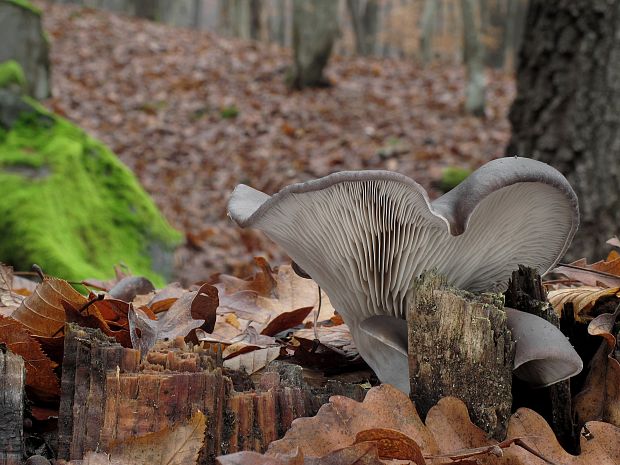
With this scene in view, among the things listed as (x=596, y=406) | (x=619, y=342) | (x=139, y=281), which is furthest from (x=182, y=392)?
(x=139, y=281)

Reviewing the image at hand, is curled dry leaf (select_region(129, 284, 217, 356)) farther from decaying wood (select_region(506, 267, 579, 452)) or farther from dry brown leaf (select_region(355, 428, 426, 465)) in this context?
decaying wood (select_region(506, 267, 579, 452))

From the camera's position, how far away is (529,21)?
16.3ft

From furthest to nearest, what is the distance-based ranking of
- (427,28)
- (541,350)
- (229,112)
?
(427,28) < (229,112) < (541,350)

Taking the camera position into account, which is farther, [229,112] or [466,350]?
[229,112]

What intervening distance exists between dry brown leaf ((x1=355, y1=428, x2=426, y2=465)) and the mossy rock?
338 cm

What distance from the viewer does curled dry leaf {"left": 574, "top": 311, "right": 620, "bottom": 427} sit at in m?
1.77

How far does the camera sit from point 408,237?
175cm

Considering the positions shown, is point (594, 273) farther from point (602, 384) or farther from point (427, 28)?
point (427, 28)

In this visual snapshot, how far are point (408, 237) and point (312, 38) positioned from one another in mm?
12472

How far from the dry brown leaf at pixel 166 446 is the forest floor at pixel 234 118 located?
16.2ft

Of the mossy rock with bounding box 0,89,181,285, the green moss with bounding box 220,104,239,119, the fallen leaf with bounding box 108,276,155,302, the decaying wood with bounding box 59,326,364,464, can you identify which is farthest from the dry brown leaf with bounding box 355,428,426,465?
the green moss with bounding box 220,104,239,119

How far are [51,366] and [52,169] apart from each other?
399cm

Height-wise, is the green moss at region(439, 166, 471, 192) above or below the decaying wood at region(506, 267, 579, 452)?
below

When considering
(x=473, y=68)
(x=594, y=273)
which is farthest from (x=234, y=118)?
(x=594, y=273)
